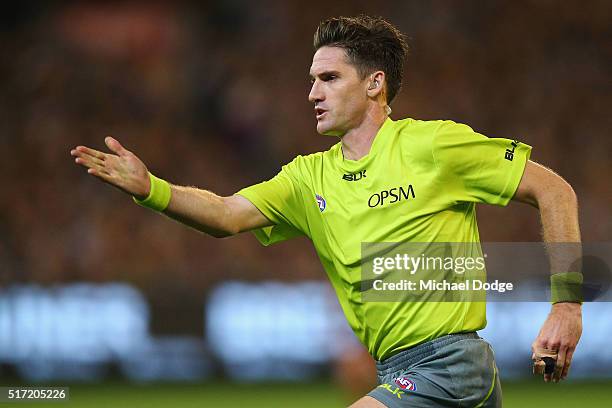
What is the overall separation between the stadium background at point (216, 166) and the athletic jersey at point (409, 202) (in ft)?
19.2

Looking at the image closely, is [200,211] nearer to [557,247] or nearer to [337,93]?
[337,93]

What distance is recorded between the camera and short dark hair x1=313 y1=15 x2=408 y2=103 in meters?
5.78

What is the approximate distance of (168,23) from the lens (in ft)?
62.0

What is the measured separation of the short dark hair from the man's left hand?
1709mm

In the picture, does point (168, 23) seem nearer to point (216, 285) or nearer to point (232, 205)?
point (216, 285)

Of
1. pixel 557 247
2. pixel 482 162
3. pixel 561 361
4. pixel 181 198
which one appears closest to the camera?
pixel 561 361

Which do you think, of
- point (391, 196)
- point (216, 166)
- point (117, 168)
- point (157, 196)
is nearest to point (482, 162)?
point (391, 196)

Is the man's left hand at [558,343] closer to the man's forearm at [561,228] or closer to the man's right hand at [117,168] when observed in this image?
the man's forearm at [561,228]

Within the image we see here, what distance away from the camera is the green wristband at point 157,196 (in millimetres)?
5344

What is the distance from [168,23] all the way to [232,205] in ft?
44.8

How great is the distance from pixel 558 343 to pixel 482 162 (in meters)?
0.96

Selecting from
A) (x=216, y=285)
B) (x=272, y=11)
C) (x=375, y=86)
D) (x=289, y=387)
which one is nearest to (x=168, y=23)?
(x=272, y=11)

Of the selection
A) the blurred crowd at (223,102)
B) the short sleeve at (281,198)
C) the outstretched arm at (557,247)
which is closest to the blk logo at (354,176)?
the short sleeve at (281,198)

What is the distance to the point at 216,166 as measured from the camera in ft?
55.2
